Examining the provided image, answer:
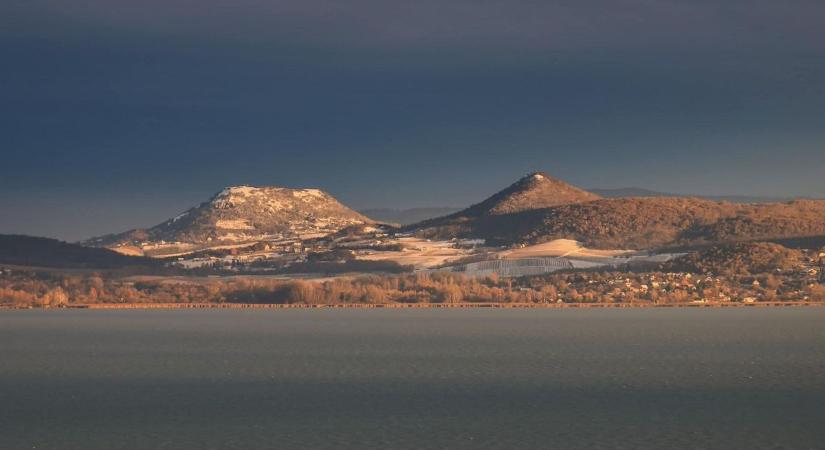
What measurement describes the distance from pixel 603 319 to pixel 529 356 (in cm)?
3231

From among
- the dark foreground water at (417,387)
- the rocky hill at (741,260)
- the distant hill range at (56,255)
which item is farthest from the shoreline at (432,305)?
the distant hill range at (56,255)

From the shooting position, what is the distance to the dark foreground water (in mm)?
27172

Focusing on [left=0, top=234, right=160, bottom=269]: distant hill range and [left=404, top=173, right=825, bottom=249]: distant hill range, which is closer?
[left=404, top=173, right=825, bottom=249]: distant hill range

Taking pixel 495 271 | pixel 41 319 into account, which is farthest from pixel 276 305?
pixel 495 271

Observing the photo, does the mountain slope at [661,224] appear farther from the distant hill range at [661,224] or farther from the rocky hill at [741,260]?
the rocky hill at [741,260]

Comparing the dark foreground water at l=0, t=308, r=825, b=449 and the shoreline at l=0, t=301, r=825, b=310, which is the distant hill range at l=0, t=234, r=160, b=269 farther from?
the dark foreground water at l=0, t=308, r=825, b=449

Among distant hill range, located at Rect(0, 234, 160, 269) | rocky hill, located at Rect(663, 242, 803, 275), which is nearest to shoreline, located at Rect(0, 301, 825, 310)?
rocky hill, located at Rect(663, 242, 803, 275)

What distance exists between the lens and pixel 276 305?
114 meters

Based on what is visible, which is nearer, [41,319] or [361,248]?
[41,319]

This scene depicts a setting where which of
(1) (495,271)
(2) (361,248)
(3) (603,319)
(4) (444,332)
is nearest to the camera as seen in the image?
(4) (444,332)

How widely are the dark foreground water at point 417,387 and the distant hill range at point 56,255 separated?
108353 mm

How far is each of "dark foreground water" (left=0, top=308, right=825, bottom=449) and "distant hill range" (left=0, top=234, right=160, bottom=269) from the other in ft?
355

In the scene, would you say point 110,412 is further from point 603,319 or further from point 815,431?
point 603,319

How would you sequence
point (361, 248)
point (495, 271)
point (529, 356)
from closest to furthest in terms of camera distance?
1. point (529, 356)
2. point (495, 271)
3. point (361, 248)
